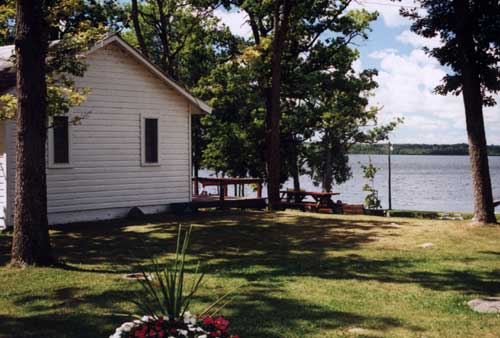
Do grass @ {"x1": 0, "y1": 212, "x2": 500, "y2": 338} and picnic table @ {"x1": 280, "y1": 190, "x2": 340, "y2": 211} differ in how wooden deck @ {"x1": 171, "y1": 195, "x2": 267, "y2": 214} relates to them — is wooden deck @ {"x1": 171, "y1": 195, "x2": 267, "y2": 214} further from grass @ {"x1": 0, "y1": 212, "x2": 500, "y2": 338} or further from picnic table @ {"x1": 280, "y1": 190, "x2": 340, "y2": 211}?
grass @ {"x1": 0, "y1": 212, "x2": 500, "y2": 338}

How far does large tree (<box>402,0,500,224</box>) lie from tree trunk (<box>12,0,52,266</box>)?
11.5 m

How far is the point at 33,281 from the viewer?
9.35 metres

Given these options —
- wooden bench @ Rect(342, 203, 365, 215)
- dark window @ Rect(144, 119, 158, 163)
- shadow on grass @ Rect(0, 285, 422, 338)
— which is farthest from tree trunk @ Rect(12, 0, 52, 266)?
wooden bench @ Rect(342, 203, 365, 215)

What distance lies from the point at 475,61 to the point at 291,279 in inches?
404

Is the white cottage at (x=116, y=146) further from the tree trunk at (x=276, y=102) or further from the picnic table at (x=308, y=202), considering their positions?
the picnic table at (x=308, y=202)

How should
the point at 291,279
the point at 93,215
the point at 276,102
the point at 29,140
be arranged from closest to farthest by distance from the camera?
1. the point at 291,279
2. the point at 29,140
3. the point at 93,215
4. the point at 276,102

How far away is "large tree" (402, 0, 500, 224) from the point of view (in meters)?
15.5

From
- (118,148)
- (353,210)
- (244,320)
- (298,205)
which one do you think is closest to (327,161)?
(353,210)

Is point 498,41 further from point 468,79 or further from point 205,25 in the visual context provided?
point 205,25

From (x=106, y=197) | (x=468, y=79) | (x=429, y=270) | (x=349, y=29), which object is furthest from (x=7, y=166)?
(x=349, y=29)

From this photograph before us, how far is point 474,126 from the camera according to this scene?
50.8ft

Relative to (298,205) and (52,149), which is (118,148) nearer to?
(52,149)

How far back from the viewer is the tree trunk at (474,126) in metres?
15.4

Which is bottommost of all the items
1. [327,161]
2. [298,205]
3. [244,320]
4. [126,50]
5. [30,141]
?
[244,320]
